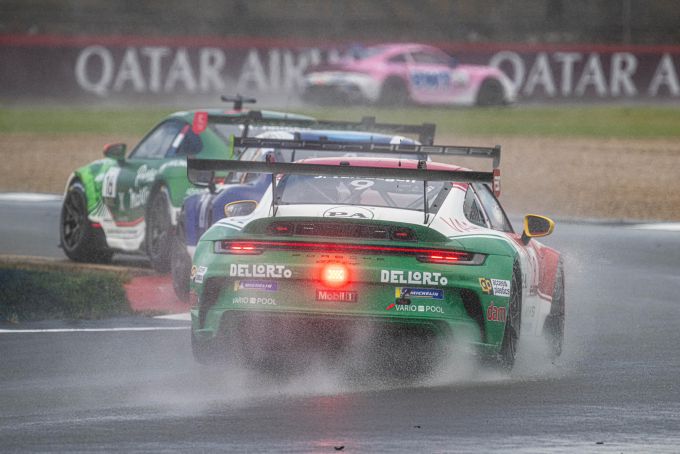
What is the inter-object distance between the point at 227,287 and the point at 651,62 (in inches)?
1257

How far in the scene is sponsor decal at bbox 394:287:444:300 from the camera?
8.44 meters

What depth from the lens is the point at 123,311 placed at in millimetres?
12344

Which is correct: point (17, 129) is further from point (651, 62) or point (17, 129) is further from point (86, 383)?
point (86, 383)

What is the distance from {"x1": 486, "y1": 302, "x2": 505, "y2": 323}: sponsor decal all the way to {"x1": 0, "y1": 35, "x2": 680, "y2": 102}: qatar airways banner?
101 feet

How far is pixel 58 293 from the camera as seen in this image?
1330 cm

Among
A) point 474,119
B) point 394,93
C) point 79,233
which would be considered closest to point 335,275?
point 79,233

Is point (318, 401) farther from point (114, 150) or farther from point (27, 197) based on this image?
point (27, 197)

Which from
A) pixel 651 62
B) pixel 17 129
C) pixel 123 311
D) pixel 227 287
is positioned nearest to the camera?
pixel 227 287

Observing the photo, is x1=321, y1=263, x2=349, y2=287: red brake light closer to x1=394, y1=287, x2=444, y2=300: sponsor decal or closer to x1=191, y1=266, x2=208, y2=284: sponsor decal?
x1=394, y1=287, x2=444, y2=300: sponsor decal

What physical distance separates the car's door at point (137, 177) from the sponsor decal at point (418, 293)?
21.0 feet

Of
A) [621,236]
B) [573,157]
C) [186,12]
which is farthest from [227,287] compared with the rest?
[186,12]

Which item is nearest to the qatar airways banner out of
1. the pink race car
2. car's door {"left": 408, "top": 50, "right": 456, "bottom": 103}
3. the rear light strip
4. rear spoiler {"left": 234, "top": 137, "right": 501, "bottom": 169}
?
the pink race car

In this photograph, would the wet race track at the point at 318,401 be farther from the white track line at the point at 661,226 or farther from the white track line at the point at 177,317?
the white track line at the point at 661,226

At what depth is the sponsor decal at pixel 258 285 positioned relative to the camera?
8516 millimetres
